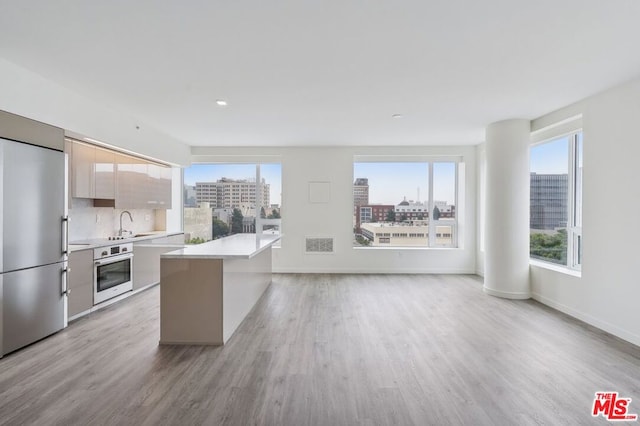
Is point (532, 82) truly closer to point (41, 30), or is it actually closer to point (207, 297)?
point (207, 297)

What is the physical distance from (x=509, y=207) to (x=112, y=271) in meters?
5.64

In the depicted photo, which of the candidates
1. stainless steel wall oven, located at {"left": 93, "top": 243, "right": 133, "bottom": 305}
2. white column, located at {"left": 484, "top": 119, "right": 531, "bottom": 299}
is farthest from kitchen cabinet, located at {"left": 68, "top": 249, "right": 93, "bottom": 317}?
white column, located at {"left": 484, "top": 119, "right": 531, "bottom": 299}

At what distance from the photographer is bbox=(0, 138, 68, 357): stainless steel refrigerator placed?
2621mm

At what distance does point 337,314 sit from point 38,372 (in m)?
2.82

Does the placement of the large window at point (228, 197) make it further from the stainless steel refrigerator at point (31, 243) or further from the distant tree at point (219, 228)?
the stainless steel refrigerator at point (31, 243)

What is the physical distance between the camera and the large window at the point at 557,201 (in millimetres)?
3930

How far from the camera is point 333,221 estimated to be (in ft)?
20.2

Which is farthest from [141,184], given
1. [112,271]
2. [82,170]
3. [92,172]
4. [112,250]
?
[112,271]

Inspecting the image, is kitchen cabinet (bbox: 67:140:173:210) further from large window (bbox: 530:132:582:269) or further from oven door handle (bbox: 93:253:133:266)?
Result: large window (bbox: 530:132:582:269)

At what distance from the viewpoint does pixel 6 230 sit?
8.57 ft

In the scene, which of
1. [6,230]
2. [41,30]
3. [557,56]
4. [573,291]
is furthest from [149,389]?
[573,291]

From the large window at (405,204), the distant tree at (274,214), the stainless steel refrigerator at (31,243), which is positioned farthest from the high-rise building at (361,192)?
the stainless steel refrigerator at (31,243)

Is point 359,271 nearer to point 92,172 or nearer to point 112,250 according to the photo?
point 112,250

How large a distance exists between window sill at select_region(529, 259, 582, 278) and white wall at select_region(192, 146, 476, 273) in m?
1.59
